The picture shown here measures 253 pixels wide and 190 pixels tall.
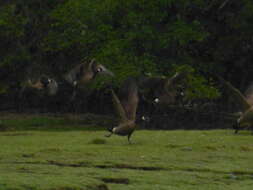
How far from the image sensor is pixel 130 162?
43.0ft

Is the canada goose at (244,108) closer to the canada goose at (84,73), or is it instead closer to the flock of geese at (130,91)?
the flock of geese at (130,91)

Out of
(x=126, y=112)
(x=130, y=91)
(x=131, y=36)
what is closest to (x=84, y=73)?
(x=130, y=91)

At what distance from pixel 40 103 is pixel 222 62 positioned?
8.22 m

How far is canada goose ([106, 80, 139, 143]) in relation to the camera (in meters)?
15.7

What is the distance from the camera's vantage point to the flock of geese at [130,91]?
16.0 metres

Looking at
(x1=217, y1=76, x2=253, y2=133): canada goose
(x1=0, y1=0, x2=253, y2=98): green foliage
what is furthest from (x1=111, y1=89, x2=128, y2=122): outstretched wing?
(x1=0, y1=0, x2=253, y2=98): green foliage

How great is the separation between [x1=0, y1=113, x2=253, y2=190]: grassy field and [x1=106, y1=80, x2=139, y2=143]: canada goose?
360mm

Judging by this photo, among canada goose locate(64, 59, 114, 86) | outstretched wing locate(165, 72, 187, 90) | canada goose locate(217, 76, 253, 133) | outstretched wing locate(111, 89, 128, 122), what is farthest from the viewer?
outstretched wing locate(165, 72, 187, 90)

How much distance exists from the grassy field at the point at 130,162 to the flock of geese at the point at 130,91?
1.56 ft

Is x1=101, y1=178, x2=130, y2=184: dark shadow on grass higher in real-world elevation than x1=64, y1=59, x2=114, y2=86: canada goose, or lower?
lower

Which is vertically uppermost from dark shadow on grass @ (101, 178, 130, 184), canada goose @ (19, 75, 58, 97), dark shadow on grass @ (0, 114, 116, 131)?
dark shadow on grass @ (101, 178, 130, 184)

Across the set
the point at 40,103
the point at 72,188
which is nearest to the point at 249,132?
the point at 72,188

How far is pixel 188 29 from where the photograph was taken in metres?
28.4

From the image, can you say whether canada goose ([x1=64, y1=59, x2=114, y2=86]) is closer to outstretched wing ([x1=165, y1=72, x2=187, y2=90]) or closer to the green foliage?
outstretched wing ([x1=165, y1=72, x2=187, y2=90])
